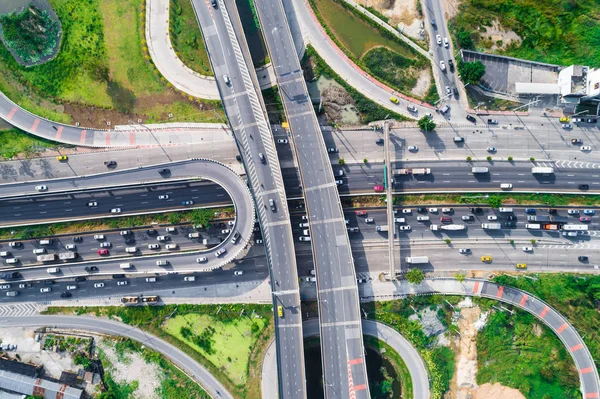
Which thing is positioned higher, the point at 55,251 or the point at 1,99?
the point at 1,99

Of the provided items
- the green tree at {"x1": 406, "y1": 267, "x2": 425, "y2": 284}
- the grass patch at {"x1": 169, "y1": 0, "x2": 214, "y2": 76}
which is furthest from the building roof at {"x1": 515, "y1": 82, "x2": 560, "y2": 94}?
the grass patch at {"x1": 169, "y1": 0, "x2": 214, "y2": 76}

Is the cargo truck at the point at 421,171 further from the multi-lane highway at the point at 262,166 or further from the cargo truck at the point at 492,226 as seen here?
the multi-lane highway at the point at 262,166

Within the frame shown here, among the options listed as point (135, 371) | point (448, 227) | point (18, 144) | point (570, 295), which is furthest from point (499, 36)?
point (18, 144)

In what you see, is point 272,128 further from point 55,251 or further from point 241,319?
point 55,251

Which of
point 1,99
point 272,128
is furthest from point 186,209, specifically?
point 1,99

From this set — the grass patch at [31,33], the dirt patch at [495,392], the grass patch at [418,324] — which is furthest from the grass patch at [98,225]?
the dirt patch at [495,392]

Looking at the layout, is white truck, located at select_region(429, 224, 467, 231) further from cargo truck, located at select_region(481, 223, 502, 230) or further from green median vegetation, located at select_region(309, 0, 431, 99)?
green median vegetation, located at select_region(309, 0, 431, 99)

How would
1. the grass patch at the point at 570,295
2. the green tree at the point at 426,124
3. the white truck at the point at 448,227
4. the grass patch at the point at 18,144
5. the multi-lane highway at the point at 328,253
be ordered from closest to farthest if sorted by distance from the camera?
the multi-lane highway at the point at 328,253, the green tree at the point at 426,124, the grass patch at the point at 570,295, the white truck at the point at 448,227, the grass patch at the point at 18,144
